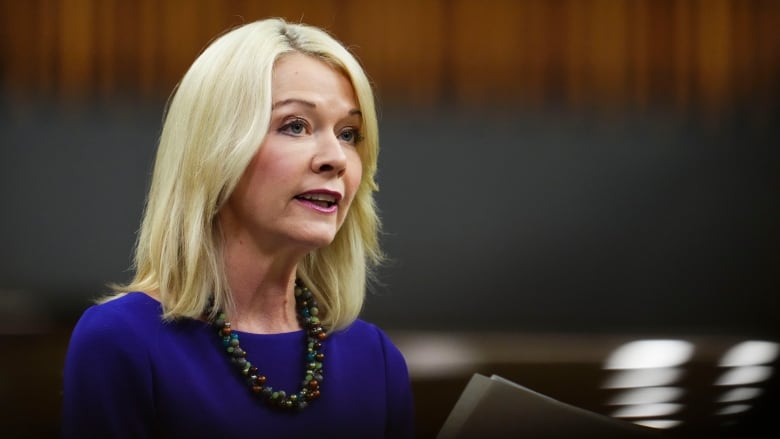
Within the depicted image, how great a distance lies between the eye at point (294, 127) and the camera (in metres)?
0.97

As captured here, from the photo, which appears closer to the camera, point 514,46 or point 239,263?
point 239,263

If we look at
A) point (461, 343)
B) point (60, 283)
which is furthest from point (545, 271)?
point (60, 283)

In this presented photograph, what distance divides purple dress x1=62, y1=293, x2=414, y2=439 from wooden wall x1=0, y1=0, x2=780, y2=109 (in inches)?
47.6

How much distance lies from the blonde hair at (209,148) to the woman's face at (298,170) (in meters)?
0.02

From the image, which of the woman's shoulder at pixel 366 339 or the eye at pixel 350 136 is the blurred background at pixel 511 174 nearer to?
the woman's shoulder at pixel 366 339

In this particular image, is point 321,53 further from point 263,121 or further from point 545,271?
point 545,271

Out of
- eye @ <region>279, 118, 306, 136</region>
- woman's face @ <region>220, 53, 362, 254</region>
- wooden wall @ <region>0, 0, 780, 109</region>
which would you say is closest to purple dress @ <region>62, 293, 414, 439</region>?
woman's face @ <region>220, 53, 362, 254</region>

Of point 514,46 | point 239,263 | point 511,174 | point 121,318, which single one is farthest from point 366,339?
point 514,46

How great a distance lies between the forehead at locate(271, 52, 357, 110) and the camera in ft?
3.20

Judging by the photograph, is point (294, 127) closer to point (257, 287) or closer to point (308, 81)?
point (308, 81)

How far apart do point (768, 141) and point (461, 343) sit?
0.89 meters

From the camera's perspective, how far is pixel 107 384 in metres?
0.90

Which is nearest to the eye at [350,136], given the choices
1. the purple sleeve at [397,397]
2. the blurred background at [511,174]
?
the purple sleeve at [397,397]

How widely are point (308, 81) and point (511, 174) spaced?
122 cm
